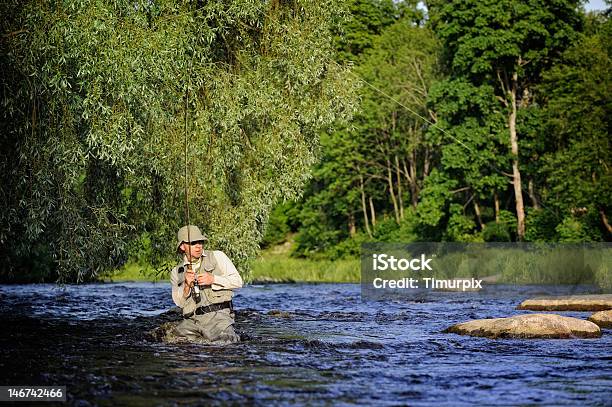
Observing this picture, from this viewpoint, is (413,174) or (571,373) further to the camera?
(413,174)

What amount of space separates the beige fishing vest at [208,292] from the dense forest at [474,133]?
360 inches

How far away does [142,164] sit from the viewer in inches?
673

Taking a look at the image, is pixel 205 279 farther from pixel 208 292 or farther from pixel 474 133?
pixel 474 133

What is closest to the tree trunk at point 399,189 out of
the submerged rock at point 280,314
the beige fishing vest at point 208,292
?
the submerged rock at point 280,314

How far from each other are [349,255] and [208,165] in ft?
126

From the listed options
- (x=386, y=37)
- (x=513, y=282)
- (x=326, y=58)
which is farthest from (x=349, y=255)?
(x=326, y=58)

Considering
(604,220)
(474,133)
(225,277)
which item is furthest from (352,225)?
(225,277)

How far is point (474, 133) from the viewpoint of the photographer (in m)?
41.8

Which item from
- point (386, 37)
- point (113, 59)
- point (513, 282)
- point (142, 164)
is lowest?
point (513, 282)

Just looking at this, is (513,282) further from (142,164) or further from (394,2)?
(394,2)

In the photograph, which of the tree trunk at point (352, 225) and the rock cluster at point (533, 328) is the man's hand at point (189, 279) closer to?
the rock cluster at point (533, 328)

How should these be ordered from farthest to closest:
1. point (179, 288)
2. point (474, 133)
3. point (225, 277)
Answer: point (474, 133), point (179, 288), point (225, 277)

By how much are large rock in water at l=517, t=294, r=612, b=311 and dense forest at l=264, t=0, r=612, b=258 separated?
652 cm

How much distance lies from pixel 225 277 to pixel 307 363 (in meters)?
1.64
